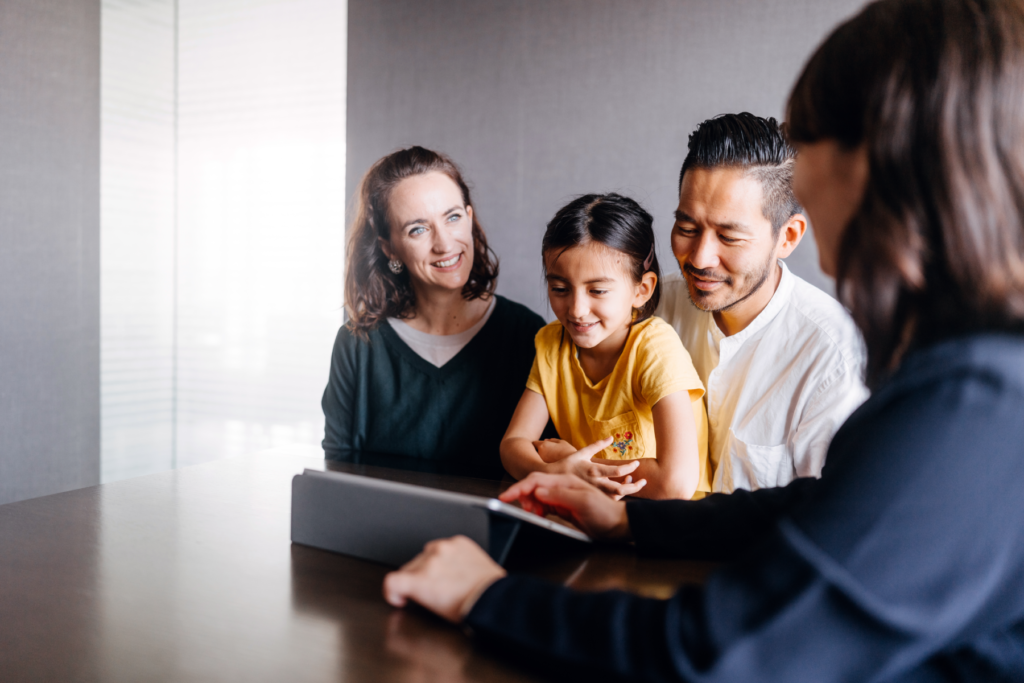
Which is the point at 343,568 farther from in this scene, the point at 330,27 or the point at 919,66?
the point at 330,27

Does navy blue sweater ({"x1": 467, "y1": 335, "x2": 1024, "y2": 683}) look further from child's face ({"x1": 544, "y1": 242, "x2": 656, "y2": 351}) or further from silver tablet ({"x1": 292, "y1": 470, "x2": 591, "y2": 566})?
child's face ({"x1": 544, "y1": 242, "x2": 656, "y2": 351})

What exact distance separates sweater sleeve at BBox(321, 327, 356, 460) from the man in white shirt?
1186mm

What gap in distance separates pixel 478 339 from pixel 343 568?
4.67ft

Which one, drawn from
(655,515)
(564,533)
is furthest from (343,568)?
(655,515)

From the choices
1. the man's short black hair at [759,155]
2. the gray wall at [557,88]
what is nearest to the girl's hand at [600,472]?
the man's short black hair at [759,155]

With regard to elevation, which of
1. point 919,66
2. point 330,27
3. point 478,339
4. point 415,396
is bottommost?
point 415,396

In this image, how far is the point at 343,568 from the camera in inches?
31.1

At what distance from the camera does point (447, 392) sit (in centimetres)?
219

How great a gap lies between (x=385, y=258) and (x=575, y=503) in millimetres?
1653

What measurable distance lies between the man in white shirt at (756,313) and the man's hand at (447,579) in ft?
3.88

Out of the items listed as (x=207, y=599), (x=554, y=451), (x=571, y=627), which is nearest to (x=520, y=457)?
(x=554, y=451)

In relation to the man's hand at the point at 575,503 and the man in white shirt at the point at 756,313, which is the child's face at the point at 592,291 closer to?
the man in white shirt at the point at 756,313

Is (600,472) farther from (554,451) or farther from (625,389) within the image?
(625,389)

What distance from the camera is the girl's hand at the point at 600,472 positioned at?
112 cm
